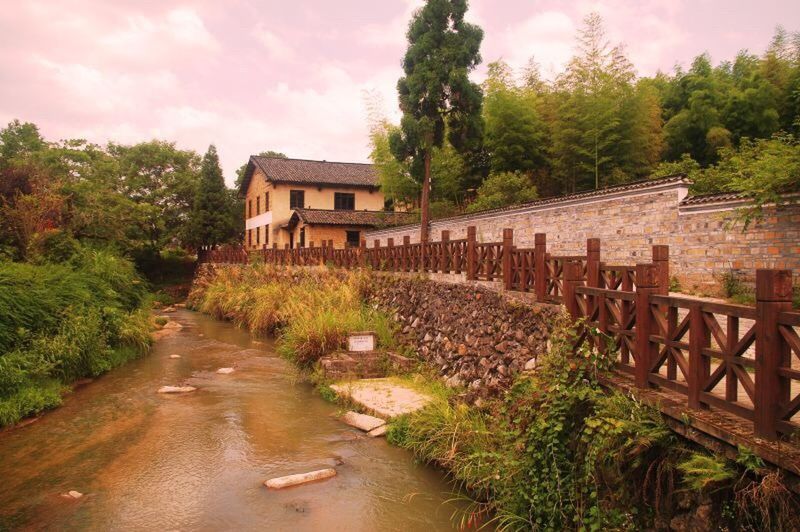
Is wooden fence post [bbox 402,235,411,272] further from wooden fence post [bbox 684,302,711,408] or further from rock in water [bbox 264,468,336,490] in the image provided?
wooden fence post [bbox 684,302,711,408]

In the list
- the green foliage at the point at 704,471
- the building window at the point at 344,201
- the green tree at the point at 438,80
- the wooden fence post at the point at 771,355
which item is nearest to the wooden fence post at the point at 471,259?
the green foliage at the point at 704,471

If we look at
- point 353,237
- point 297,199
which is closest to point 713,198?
point 353,237

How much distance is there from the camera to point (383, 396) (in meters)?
8.88

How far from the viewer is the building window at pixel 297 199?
103 ft

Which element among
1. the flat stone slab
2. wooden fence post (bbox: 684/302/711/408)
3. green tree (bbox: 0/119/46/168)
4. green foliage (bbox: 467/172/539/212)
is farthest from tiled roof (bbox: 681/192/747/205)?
green tree (bbox: 0/119/46/168)

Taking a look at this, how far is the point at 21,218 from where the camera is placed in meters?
13.6

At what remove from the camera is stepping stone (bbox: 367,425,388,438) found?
7588 mm

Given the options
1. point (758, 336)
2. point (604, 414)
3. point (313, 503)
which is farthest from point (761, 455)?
point (313, 503)

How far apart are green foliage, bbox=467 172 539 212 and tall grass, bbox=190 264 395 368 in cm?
630

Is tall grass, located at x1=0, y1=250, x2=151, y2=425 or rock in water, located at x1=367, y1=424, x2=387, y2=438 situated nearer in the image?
Answer: rock in water, located at x1=367, y1=424, x2=387, y2=438

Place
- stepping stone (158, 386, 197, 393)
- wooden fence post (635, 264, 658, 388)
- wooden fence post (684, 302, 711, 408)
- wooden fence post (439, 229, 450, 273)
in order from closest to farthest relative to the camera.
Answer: wooden fence post (684, 302, 711, 408) → wooden fence post (635, 264, 658, 388) → stepping stone (158, 386, 197, 393) → wooden fence post (439, 229, 450, 273)

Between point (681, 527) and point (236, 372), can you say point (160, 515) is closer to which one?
point (681, 527)

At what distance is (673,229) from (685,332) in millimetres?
8759

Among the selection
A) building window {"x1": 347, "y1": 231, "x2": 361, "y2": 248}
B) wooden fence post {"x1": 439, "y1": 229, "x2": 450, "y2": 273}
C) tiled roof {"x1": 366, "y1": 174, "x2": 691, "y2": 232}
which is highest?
tiled roof {"x1": 366, "y1": 174, "x2": 691, "y2": 232}
